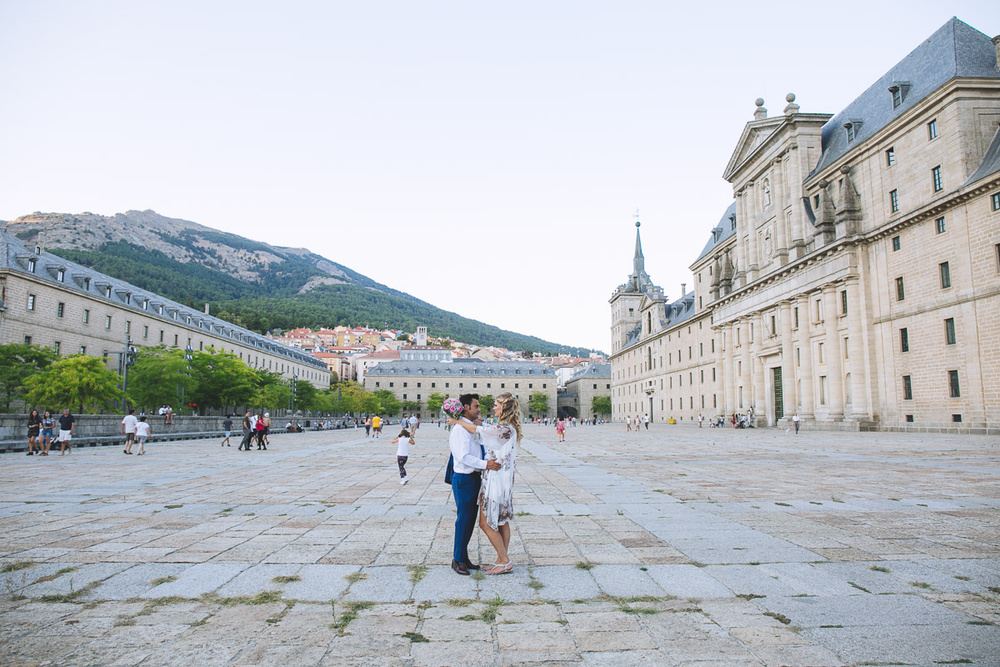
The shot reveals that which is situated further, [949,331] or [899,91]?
[899,91]

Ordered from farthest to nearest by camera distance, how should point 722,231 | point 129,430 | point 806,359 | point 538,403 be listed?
point 538,403, point 722,231, point 806,359, point 129,430

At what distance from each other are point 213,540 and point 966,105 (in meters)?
39.1

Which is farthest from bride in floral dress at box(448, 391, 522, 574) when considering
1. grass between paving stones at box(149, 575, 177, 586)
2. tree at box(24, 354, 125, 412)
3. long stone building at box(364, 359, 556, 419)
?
long stone building at box(364, 359, 556, 419)

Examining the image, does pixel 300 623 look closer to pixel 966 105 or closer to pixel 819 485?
pixel 819 485

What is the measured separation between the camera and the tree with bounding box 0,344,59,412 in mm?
43406

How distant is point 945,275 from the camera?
32.4 m

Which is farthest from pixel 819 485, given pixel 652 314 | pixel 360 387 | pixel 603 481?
pixel 360 387

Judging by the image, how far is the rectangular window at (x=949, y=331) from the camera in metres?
31.8

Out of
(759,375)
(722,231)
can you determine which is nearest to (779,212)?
(759,375)

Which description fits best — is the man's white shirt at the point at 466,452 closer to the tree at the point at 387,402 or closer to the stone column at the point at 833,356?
the stone column at the point at 833,356

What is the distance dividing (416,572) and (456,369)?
12712 centimetres

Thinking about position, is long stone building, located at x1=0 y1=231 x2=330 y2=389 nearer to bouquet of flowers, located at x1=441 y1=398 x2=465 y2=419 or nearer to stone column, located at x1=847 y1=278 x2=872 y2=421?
bouquet of flowers, located at x1=441 y1=398 x2=465 y2=419

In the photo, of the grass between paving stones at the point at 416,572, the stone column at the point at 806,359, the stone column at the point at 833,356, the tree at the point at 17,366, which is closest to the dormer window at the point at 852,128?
the stone column at the point at 833,356

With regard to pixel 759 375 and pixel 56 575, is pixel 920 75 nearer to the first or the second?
pixel 759 375
